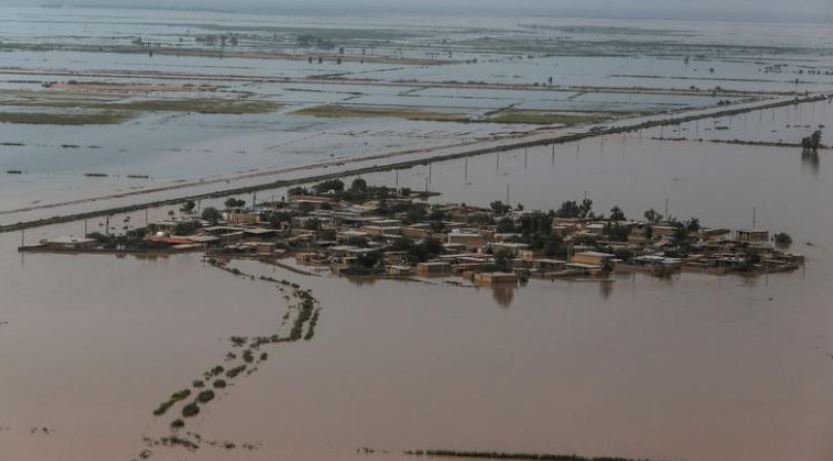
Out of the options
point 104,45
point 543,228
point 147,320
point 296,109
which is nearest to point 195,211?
point 543,228

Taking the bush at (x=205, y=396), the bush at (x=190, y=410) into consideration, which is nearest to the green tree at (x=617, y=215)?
the bush at (x=205, y=396)

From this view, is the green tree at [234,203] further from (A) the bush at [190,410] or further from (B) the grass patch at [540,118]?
(B) the grass patch at [540,118]

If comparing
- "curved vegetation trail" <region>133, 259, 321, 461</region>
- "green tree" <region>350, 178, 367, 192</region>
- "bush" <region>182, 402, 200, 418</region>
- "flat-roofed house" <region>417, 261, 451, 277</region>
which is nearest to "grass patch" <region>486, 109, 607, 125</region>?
"green tree" <region>350, 178, 367, 192</region>

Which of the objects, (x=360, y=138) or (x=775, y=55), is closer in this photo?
(x=360, y=138)

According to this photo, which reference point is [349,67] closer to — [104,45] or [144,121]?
[104,45]

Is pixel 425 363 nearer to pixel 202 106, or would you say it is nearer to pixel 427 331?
pixel 427 331
